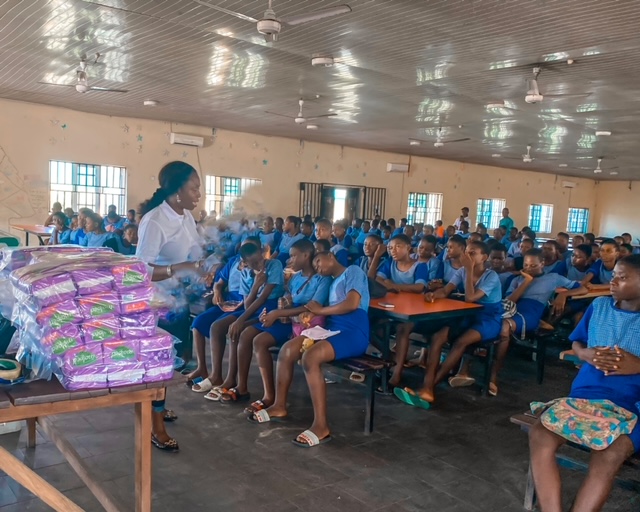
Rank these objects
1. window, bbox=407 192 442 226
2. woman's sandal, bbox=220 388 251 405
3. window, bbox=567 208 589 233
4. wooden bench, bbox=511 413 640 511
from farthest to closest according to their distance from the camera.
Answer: window, bbox=567 208 589 233 < window, bbox=407 192 442 226 < woman's sandal, bbox=220 388 251 405 < wooden bench, bbox=511 413 640 511

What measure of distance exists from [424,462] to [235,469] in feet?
3.45

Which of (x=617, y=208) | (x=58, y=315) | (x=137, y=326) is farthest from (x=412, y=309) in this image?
(x=617, y=208)

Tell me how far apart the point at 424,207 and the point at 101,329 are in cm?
1551

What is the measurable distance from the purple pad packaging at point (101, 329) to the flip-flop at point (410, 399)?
267 cm

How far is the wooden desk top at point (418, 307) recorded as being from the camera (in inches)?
145

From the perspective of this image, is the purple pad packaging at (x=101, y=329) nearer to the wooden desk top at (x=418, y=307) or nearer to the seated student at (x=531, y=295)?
the wooden desk top at (x=418, y=307)

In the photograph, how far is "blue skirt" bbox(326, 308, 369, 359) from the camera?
3.46 metres

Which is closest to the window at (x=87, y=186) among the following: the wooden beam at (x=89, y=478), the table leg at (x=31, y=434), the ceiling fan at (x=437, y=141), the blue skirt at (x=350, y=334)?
the ceiling fan at (x=437, y=141)

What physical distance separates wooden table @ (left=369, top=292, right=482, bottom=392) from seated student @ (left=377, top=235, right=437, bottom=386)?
4.2 inches

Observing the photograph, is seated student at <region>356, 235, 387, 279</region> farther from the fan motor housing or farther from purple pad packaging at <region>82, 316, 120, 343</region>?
purple pad packaging at <region>82, 316, 120, 343</region>

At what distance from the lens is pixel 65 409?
5.68ft

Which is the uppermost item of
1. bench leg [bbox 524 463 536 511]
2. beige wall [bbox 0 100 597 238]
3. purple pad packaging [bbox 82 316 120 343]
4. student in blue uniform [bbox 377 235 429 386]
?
beige wall [bbox 0 100 597 238]

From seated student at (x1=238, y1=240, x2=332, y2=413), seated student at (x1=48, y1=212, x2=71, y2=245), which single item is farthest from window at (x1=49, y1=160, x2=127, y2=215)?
seated student at (x1=238, y1=240, x2=332, y2=413)

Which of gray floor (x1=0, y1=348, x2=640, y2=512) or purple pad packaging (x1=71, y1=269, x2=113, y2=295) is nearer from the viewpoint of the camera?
purple pad packaging (x1=71, y1=269, x2=113, y2=295)
